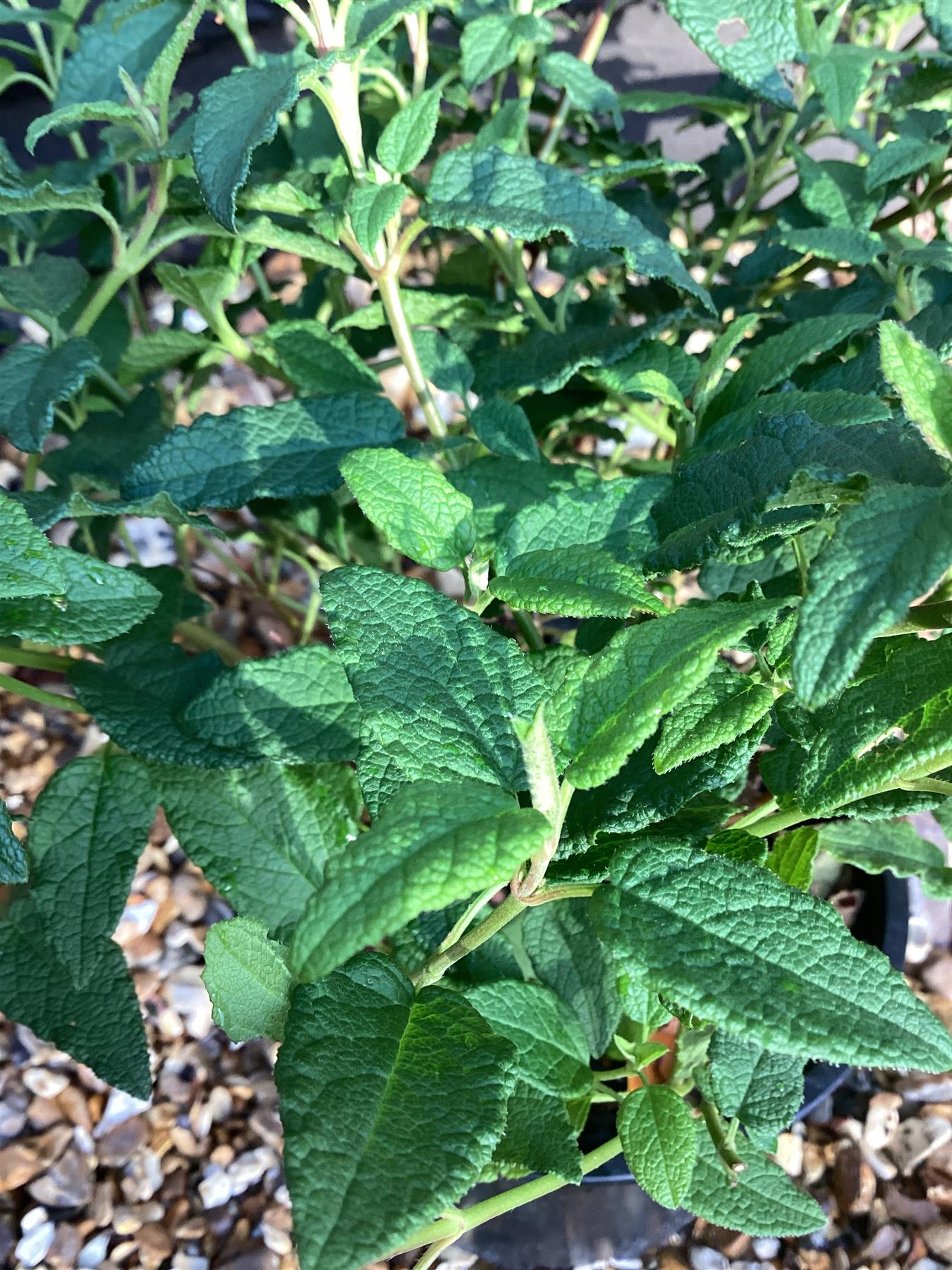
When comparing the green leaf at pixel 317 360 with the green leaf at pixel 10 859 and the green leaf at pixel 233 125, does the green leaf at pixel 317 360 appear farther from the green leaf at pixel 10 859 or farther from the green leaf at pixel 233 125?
the green leaf at pixel 10 859

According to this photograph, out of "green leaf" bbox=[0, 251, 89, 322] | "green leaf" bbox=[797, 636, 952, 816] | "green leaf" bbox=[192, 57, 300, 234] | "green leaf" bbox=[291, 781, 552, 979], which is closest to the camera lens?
"green leaf" bbox=[291, 781, 552, 979]

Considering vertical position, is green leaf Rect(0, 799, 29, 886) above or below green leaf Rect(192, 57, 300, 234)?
below

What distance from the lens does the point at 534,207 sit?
0.72m

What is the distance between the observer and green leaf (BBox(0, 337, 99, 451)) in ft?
2.39

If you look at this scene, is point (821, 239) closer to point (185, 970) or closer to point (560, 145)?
point (560, 145)

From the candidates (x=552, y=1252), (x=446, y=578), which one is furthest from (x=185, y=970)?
(x=446, y=578)

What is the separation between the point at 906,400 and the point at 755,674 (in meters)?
0.18

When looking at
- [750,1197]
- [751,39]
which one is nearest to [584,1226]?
[750,1197]

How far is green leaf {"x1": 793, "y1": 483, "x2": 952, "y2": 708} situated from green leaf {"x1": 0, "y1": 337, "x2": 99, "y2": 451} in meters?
0.55

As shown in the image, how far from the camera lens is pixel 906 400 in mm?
449

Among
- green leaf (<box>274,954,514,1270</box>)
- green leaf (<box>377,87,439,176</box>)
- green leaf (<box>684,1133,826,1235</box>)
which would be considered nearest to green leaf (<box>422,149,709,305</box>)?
green leaf (<box>377,87,439,176</box>)

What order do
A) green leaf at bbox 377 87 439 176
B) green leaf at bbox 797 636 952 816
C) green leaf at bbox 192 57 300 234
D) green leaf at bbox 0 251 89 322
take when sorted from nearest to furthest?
green leaf at bbox 797 636 952 816 → green leaf at bbox 192 57 300 234 → green leaf at bbox 377 87 439 176 → green leaf at bbox 0 251 89 322

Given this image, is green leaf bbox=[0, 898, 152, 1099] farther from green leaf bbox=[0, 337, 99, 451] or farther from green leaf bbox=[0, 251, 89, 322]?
green leaf bbox=[0, 251, 89, 322]

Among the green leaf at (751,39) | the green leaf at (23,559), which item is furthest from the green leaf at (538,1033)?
the green leaf at (751,39)
